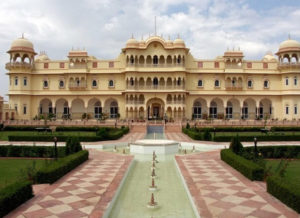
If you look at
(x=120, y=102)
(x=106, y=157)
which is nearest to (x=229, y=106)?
(x=120, y=102)

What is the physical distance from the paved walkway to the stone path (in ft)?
7.43

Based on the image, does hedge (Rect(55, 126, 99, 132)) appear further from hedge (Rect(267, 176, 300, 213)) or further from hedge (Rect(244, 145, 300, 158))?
hedge (Rect(267, 176, 300, 213))

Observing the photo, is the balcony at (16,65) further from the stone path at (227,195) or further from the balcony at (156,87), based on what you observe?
the stone path at (227,195)

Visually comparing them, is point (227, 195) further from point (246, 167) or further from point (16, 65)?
point (16, 65)

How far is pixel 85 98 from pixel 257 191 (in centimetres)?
3102

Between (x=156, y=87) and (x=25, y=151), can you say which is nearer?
(x=25, y=151)

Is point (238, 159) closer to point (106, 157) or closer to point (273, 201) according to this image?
point (273, 201)

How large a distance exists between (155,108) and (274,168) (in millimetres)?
26711

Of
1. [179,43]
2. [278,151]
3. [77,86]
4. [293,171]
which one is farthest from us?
[77,86]

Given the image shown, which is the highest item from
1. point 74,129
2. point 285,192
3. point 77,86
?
point 77,86

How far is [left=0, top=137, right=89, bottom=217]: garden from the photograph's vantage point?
612 centimetres

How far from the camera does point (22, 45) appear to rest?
3544 cm

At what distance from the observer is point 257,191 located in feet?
24.8

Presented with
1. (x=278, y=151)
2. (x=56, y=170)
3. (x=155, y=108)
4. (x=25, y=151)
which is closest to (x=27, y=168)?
(x=56, y=170)
